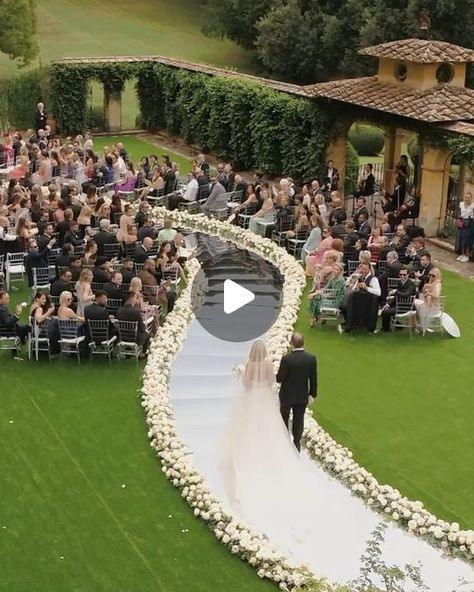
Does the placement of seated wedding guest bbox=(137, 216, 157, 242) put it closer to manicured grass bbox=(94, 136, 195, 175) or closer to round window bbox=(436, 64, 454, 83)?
round window bbox=(436, 64, 454, 83)

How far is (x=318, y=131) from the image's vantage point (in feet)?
91.0

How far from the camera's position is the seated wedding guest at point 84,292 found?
16219mm

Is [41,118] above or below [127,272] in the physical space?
above

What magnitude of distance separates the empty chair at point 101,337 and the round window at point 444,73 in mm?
13247

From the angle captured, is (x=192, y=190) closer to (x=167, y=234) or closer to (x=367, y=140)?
(x=167, y=234)

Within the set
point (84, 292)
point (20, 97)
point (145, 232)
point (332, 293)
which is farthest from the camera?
point (20, 97)

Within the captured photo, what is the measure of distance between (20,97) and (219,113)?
29.5 ft

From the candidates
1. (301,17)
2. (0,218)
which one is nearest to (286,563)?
(0,218)

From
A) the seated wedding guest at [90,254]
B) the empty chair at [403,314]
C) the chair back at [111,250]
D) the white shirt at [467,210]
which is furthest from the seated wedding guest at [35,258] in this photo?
the white shirt at [467,210]

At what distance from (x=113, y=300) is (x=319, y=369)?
3449mm

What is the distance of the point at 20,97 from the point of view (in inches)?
1476

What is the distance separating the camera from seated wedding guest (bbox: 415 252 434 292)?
17.7 meters
